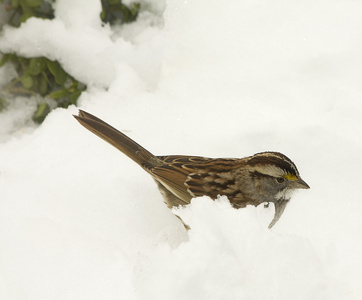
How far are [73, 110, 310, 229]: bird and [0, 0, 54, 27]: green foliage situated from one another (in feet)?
3.96

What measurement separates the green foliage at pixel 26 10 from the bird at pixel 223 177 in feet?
3.96

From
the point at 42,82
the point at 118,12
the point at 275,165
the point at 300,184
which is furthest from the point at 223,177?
the point at 118,12

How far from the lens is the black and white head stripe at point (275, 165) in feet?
10.6

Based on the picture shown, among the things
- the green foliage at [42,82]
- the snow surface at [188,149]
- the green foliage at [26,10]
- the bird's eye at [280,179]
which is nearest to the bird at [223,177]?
the bird's eye at [280,179]

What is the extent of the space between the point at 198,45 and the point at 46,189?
208 cm

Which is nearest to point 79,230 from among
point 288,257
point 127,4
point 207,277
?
point 207,277

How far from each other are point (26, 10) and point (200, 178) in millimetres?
2073

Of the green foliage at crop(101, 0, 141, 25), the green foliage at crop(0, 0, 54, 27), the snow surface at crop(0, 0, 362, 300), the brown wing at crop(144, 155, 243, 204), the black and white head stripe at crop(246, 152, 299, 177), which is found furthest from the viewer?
the green foliage at crop(101, 0, 141, 25)

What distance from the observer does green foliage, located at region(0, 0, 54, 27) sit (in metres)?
4.12

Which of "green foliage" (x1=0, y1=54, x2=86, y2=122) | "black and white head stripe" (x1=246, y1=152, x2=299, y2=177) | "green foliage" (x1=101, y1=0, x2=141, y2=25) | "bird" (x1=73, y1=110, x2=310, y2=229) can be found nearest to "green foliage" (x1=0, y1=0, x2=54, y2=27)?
"green foliage" (x1=0, y1=54, x2=86, y2=122)

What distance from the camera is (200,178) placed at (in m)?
3.42

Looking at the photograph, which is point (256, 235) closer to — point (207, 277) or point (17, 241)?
point (207, 277)

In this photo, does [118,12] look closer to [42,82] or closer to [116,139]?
[42,82]

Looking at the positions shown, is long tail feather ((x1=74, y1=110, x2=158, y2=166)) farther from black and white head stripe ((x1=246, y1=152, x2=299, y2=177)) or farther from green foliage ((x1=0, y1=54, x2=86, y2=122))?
green foliage ((x1=0, y1=54, x2=86, y2=122))
